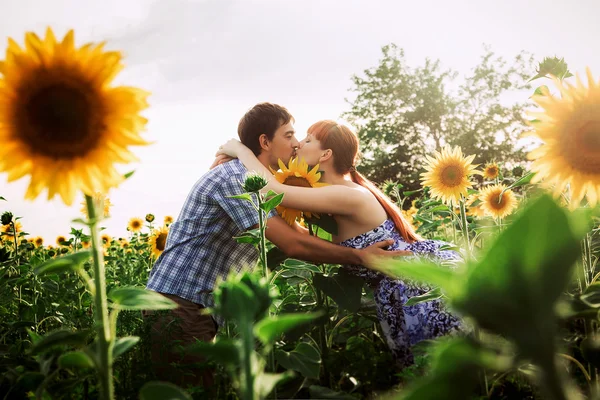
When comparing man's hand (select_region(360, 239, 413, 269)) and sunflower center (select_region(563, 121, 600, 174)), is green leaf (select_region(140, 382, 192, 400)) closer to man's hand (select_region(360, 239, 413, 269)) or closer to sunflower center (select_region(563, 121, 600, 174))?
sunflower center (select_region(563, 121, 600, 174))

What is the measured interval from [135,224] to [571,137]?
23.6 feet

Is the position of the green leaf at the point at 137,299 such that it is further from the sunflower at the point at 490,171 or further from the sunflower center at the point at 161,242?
the sunflower at the point at 490,171

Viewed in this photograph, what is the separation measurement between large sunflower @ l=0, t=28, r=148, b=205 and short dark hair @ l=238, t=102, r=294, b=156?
2402 mm

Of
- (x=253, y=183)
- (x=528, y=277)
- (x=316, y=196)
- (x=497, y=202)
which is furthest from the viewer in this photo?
(x=497, y=202)

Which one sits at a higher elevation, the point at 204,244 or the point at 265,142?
the point at 265,142

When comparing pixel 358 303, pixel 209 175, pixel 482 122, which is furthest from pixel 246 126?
pixel 482 122

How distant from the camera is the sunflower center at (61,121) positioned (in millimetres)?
998

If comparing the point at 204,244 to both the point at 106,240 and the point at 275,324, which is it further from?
the point at 106,240

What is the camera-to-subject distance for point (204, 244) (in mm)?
2859

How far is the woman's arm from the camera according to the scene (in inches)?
95.3

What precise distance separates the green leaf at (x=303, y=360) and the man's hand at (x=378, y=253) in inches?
43.4

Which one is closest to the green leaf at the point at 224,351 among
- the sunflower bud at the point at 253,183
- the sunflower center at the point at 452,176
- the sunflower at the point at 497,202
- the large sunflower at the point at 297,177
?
the sunflower bud at the point at 253,183

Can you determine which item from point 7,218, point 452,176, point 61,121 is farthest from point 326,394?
point 7,218

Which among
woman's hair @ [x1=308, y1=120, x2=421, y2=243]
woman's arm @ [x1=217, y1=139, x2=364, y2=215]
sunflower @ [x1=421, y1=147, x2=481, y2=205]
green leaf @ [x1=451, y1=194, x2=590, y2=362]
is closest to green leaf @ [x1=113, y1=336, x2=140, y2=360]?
green leaf @ [x1=451, y1=194, x2=590, y2=362]
